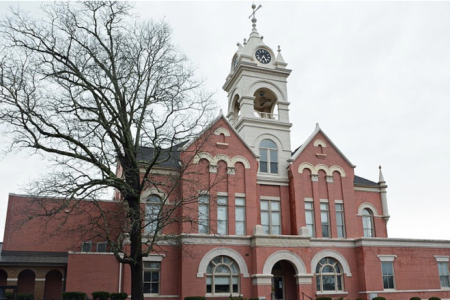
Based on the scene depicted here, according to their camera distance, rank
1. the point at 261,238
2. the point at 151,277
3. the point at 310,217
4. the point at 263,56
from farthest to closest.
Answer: the point at 263,56 → the point at 310,217 → the point at 261,238 → the point at 151,277

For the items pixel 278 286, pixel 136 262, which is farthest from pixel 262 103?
pixel 136 262

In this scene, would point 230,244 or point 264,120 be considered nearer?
point 230,244

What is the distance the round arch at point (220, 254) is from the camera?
2781cm

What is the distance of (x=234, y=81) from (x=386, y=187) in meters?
15.5

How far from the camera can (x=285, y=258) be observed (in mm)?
29109

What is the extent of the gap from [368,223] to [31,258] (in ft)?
83.3

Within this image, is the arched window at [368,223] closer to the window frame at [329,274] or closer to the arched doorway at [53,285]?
the window frame at [329,274]

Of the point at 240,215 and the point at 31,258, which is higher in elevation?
the point at 240,215

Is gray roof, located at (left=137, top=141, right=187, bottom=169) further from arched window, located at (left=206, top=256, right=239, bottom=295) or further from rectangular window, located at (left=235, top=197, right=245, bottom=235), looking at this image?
arched window, located at (left=206, top=256, right=239, bottom=295)

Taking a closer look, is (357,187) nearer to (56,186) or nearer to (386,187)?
(386,187)

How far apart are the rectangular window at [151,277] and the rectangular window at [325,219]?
1267 centimetres

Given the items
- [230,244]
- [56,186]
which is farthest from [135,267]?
[230,244]

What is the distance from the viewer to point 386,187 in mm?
36062

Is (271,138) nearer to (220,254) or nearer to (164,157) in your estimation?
(164,157)
